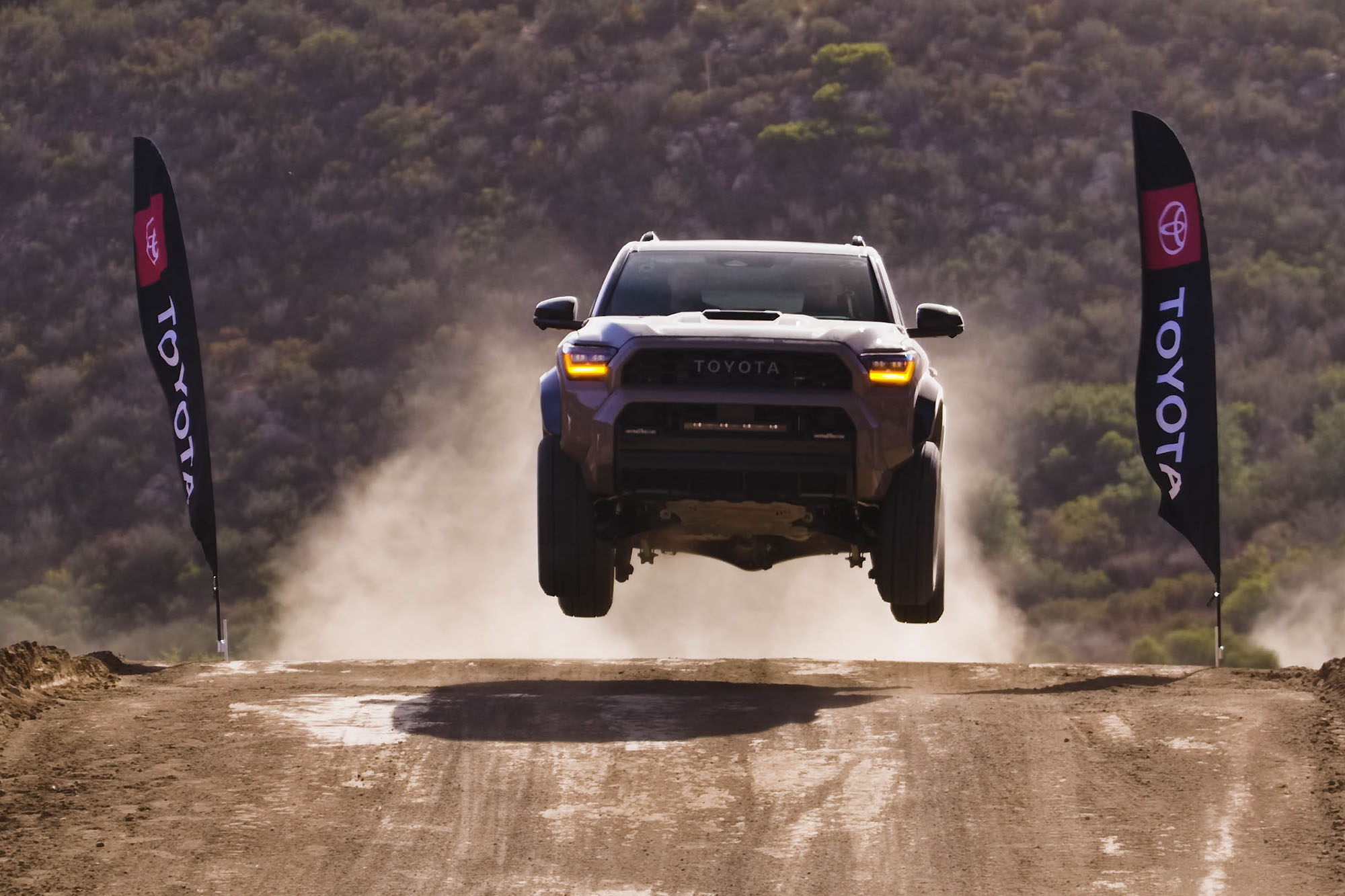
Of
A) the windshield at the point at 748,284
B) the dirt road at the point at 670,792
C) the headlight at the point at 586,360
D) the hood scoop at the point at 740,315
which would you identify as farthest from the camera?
the windshield at the point at 748,284

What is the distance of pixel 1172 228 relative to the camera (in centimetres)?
1530

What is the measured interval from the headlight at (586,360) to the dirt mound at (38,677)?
3963 millimetres

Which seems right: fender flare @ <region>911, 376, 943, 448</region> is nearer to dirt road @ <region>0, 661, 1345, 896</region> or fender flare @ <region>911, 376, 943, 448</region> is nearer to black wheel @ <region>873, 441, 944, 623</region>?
black wheel @ <region>873, 441, 944, 623</region>

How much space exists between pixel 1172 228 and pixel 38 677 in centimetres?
948

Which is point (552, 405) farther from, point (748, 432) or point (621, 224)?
point (621, 224)

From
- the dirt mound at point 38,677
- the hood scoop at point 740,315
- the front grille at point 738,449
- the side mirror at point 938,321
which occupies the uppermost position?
the hood scoop at point 740,315

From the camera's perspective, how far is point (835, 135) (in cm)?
4097

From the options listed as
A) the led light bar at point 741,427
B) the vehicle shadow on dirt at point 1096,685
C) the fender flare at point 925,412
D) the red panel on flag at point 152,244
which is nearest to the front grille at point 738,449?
the led light bar at point 741,427

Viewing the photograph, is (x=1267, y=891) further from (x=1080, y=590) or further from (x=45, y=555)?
(x=45, y=555)

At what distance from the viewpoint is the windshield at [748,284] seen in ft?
36.6

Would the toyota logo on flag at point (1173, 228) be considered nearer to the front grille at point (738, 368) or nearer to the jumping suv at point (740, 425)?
the jumping suv at point (740, 425)

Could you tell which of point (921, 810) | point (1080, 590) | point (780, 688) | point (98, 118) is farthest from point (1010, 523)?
point (98, 118)

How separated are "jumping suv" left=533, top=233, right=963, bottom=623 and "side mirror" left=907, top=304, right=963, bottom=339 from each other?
11 millimetres

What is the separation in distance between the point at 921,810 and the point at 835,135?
33.0 m
